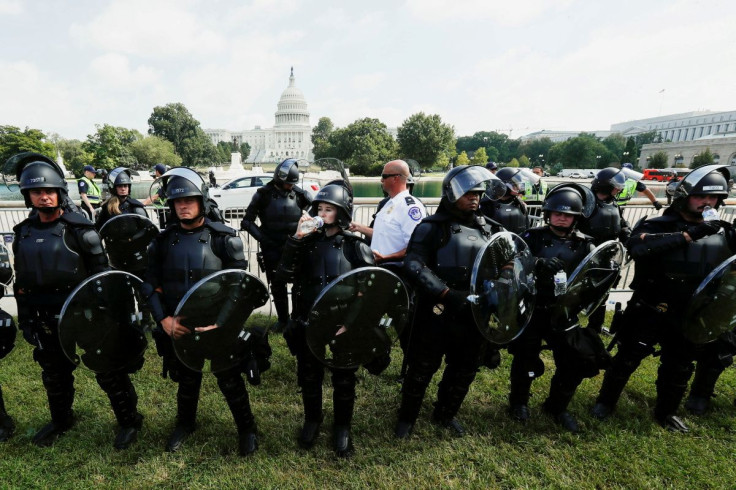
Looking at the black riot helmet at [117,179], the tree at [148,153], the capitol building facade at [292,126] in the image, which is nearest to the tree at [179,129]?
the tree at [148,153]

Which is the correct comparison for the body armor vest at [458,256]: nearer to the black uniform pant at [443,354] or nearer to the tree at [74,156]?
the black uniform pant at [443,354]

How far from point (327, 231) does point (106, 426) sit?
2.81m

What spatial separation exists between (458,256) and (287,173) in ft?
10.1

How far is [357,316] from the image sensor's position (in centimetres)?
269

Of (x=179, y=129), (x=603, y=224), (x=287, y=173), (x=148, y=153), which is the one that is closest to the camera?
(x=603, y=224)

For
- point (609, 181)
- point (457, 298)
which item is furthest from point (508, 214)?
point (457, 298)

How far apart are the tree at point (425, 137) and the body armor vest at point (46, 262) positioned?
61.8 metres

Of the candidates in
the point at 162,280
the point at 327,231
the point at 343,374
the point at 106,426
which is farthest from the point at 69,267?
the point at 343,374

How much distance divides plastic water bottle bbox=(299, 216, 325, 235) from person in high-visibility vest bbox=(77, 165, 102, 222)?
6769 mm

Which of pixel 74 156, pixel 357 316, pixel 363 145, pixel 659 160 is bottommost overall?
pixel 357 316

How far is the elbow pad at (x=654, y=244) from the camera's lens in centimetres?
301

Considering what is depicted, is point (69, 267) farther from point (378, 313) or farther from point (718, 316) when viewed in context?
point (718, 316)

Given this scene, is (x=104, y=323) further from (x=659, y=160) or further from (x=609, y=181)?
(x=659, y=160)

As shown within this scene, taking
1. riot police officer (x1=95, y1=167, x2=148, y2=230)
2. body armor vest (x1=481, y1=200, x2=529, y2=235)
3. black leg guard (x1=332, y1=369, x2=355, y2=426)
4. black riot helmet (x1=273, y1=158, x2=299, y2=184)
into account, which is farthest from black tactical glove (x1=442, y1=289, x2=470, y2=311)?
riot police officer (x1=95, y1=167, x2=148, y2=230)
